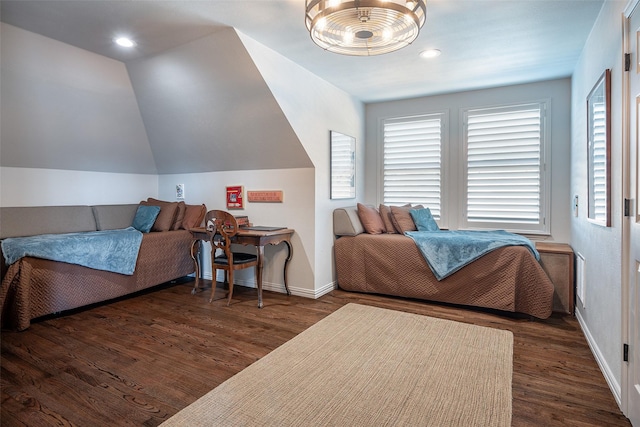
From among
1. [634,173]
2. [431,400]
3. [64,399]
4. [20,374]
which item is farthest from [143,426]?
[634,173]

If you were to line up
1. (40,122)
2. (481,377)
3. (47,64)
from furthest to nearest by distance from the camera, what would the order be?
(40,122)
(47,64)
(481,377)

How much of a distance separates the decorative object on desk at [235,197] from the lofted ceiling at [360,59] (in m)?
1.59

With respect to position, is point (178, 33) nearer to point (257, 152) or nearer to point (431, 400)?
point (257, 152)

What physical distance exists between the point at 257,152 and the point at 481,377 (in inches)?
115

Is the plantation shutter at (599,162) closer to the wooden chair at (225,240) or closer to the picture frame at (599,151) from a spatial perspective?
the picture frame at (599,151)

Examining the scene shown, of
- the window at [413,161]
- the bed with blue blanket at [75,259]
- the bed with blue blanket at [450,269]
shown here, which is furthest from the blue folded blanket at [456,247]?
the bed with blue blanket at [75,259]

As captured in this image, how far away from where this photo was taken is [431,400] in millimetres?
1922

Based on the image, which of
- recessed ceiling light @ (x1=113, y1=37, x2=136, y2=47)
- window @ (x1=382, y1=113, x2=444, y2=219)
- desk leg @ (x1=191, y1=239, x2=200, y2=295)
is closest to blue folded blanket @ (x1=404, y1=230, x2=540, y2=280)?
window @ (x1=382, y1=113, x2=444, y2=219)

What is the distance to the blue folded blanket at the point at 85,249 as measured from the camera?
3.00 metres

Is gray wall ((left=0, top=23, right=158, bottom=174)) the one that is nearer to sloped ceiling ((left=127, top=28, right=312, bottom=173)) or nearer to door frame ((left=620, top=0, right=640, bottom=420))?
sloped ceiling ((left=127, top=28, right=312, bottom=173))

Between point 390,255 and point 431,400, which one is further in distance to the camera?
point 390,255

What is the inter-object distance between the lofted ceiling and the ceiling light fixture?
45 centimetres

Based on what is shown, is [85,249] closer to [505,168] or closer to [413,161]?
[413,161]

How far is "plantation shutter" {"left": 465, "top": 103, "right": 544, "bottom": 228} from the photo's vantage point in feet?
13.2
